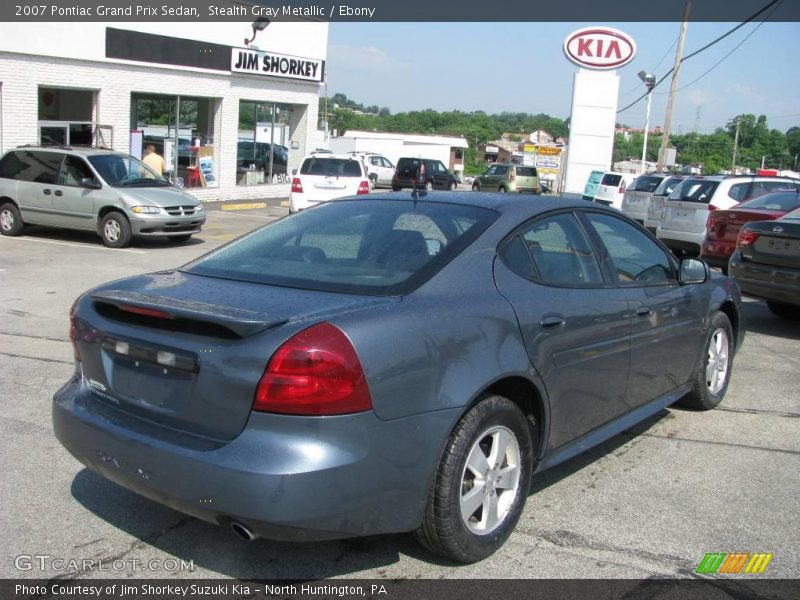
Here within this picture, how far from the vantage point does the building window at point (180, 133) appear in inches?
898

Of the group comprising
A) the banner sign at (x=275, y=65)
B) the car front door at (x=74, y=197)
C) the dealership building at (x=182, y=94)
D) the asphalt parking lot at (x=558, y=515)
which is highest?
the banner sign at (x=275, y=65)

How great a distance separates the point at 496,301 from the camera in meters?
3.71

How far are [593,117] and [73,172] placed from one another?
2247 centimetres

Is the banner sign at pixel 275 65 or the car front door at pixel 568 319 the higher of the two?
the banner sign at pixel 275 65

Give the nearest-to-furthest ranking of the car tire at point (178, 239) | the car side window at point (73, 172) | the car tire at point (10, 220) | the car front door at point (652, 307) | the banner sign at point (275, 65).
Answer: the car front door at point (652, 307) < the car side window at point (73, 172) < the car tire at point (10, 220) < the car tire at point (178, 239) < the banner sign at point (275, 65)

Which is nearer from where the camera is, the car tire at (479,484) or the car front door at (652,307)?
the car tire at (479,484)

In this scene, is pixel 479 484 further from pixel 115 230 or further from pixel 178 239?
pixel 178 239

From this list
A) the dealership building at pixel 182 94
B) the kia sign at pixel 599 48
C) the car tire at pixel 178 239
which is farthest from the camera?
the kia sign at pixel 599 48

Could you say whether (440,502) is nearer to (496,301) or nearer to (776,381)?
(496,301)

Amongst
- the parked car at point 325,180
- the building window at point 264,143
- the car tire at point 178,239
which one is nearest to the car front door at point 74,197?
the car tire at point 178,239

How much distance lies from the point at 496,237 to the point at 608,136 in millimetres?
29998

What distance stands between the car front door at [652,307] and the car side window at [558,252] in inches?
6.4

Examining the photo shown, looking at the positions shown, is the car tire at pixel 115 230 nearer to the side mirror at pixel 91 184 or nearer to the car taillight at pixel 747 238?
the side mirror at pixel 91 184

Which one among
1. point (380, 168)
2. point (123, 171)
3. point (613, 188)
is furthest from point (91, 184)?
point (380, 168)
